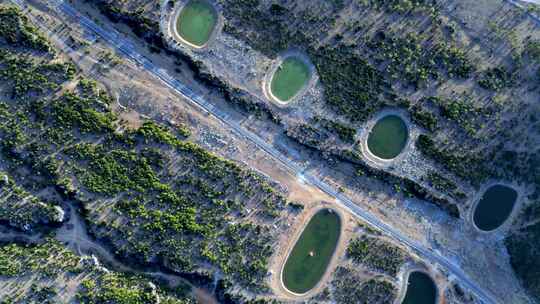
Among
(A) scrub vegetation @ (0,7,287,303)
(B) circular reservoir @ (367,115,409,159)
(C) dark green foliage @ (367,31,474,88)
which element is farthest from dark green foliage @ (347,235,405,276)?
(C) dark green foliage @ (367,31,474,88)

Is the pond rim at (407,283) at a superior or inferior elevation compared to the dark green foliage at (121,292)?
superior

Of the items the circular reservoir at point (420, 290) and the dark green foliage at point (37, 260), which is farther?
the circular reservoir at point (420, 290)

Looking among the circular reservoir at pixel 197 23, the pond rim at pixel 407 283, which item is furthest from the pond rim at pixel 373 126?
the circular reservoir at pixel 197 23

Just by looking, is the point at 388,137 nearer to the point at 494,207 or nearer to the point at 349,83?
the point at 349,83

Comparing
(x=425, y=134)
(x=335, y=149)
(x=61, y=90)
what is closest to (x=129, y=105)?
(x=61, y=90)

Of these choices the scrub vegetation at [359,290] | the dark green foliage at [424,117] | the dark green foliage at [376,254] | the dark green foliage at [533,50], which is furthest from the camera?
the dark green foliage at [424,117]

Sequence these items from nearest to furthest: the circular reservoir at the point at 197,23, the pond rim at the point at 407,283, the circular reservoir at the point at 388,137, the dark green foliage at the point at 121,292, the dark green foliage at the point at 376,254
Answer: the dark green foliage at the point at 121,292 < the dark green foliage at the point at 376,254 < the pond rim at the point at 407,283 < the circular reservoir at the point at 197,23 < the circular reservoir at the point at 388,137

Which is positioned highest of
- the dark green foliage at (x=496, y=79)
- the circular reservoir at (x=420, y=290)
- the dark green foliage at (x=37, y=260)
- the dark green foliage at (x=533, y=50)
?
the dark green foliage at (x=533, y=50)

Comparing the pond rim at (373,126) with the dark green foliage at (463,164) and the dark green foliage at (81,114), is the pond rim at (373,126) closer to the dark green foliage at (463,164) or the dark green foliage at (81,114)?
the dark green foliage at (463,164)
